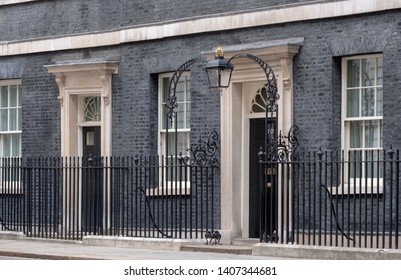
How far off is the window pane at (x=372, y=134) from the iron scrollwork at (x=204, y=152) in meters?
3.06

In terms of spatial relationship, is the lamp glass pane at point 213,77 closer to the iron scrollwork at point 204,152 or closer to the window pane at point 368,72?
the iron scrollwork at point 204,152

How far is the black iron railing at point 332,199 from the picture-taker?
21.1 m

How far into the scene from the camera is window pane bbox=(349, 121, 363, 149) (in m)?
22.9

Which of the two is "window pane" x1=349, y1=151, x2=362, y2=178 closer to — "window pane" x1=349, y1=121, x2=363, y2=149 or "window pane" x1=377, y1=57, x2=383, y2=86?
"window pane" x1=349, y1=121, x2=363, y2=149

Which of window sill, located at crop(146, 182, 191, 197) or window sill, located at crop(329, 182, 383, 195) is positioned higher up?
window sill, located at crop(329, 182, 383, 195)

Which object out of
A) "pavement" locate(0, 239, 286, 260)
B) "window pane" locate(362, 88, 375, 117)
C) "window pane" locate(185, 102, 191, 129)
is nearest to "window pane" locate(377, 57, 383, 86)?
"window pane" locate(362, 88, 375, 117)

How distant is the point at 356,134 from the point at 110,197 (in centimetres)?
507

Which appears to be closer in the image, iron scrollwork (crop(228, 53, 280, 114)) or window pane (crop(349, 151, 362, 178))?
window pane (crop(349, 151, 362, 178))

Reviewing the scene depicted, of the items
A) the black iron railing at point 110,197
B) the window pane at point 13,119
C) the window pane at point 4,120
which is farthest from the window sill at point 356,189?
the window pane at point 4,120

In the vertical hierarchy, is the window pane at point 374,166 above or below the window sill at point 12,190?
above

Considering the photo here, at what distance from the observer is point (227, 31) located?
25.0 metres

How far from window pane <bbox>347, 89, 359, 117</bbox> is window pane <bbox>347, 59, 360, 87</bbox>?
121 millimetres

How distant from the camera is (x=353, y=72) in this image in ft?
75.4
